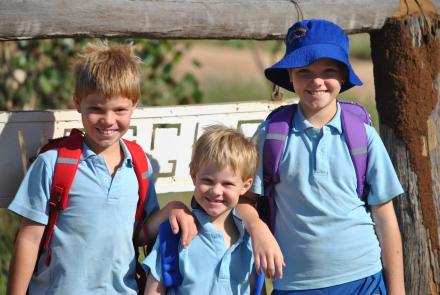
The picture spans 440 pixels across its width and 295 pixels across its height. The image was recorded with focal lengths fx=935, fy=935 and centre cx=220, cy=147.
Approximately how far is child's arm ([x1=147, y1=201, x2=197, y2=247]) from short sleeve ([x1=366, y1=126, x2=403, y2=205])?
0.71 m

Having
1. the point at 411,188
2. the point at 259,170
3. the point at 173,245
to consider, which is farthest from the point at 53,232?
the point at 411,188

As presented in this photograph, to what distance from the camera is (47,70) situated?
21.8ft

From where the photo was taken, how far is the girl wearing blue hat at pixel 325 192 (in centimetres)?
353

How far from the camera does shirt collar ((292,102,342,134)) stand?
3604 mm

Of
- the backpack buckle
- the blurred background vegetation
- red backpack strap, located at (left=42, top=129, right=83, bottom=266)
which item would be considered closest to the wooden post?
red backpack strap, located at (left=42, top=129, right=83, bottom=266)

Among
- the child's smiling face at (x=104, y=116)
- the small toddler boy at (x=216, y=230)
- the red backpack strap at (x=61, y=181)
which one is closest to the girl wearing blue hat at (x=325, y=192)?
the small toddler boy at (x=216, y=230)

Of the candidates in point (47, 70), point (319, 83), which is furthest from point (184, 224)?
point (47, 70)

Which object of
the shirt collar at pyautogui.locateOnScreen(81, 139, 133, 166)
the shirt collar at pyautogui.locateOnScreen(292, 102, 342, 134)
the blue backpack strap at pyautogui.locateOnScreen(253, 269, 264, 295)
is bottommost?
the blue backpack strap at pyautogui.locateOnScreen(253, 269, 264, 295)

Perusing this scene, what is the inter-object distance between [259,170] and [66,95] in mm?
3727

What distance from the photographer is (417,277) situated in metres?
4.38

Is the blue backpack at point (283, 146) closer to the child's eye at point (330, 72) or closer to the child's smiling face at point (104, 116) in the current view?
the child's eye at point (330, 72)

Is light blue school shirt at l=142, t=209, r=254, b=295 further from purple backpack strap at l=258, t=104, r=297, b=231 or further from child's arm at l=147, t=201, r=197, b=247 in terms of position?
purple backpack strap at l=258, t=104, r=297, b=231

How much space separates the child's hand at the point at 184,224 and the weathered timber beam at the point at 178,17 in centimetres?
81

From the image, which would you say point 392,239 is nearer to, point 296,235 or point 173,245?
point 296,235
